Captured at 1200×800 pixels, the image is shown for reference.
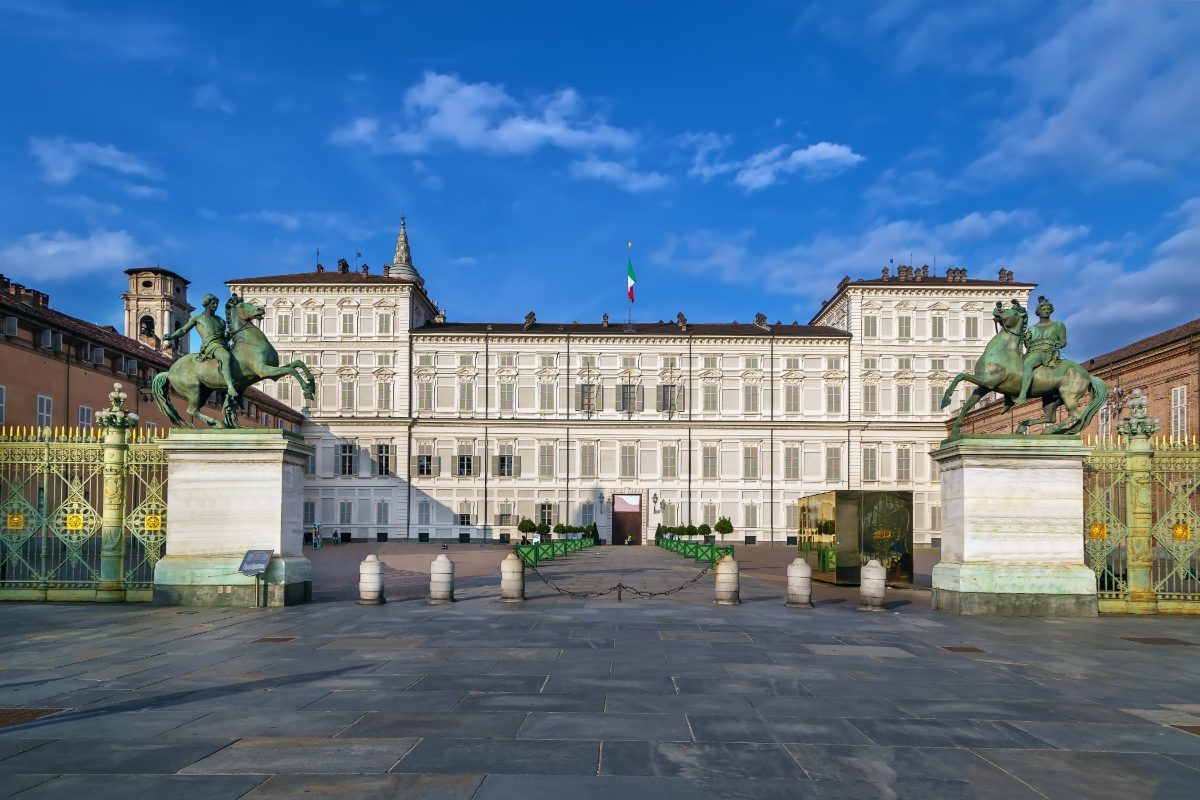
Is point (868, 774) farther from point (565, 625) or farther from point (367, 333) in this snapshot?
point (367, 333)

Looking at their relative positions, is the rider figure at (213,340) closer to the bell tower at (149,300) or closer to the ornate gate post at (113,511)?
the ornate gate post at (113,511)

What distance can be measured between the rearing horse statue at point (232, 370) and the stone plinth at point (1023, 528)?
11.7 meters

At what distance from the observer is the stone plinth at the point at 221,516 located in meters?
15.1

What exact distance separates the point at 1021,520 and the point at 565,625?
8.02m

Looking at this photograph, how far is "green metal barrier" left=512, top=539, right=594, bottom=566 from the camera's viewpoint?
92.0 feet

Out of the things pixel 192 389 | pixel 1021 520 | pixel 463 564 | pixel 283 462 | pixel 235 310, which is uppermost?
pixel 235 310

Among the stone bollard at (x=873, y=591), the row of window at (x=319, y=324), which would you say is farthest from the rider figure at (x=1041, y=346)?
the row of window at (x=319, y=324)

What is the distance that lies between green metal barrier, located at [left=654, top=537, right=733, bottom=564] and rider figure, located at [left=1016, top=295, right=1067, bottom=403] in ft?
32.3

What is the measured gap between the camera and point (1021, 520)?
14922 mm

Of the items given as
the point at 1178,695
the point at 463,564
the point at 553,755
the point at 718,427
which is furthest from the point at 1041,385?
the point at 718,427

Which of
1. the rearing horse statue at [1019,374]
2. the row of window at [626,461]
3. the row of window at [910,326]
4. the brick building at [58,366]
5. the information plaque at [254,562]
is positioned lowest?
the information plaque at [254,562]

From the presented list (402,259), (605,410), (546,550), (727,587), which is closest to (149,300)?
(402,259)

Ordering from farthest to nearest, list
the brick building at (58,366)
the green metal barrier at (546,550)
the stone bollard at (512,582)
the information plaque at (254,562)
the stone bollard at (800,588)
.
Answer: the brick building at (58,366) < the green metal barrier at (546,550) < the stone bollard at (512,582) < the stone bollard at (800,588) < the information plaque at (254,562)

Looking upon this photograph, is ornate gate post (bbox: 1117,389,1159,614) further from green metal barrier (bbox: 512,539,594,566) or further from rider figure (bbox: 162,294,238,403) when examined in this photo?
rider figure (bbox: 162,294,238,403)
